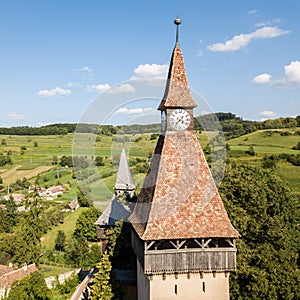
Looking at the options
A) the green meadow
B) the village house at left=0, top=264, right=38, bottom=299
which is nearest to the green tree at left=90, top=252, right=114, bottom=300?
the green meadow

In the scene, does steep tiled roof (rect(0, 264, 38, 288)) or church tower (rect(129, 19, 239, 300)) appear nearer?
church tower (rect(129, 19, 239, 300))

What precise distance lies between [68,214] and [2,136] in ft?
233

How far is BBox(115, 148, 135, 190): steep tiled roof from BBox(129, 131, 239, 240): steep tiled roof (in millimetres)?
11534

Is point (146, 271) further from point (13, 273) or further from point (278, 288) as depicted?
point (13, 273)

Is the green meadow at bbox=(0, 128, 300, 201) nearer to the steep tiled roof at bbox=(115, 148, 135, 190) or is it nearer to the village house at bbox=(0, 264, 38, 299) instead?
the steep tiled roof at bbox=(115, 148, 135, 190)

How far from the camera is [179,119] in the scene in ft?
57.4

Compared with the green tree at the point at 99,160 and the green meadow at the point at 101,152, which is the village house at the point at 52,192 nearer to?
the green meadow at the point at 101,152

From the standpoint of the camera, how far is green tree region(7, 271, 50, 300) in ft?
90.4

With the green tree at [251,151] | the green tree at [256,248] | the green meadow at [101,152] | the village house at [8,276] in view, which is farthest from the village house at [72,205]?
the green tree at [256,248]

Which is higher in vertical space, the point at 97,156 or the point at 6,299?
the point at 97,156

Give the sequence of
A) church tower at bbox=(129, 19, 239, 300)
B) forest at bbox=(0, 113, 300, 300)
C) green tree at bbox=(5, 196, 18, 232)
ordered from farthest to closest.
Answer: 1. green tree at bbox=(5, 196, 18, 232)
2. forest at bbox=(0, 113, 300, 300)
3. church tower at bbox=(129, 19, 239, 300)

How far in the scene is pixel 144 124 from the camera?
18.6 m

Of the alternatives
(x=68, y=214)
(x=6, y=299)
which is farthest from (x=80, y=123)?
(x=68, y=214)

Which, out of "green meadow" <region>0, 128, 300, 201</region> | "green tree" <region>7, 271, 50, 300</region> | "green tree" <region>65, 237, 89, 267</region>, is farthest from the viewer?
"green tree" <region>65, 237, 89, 267</region>
